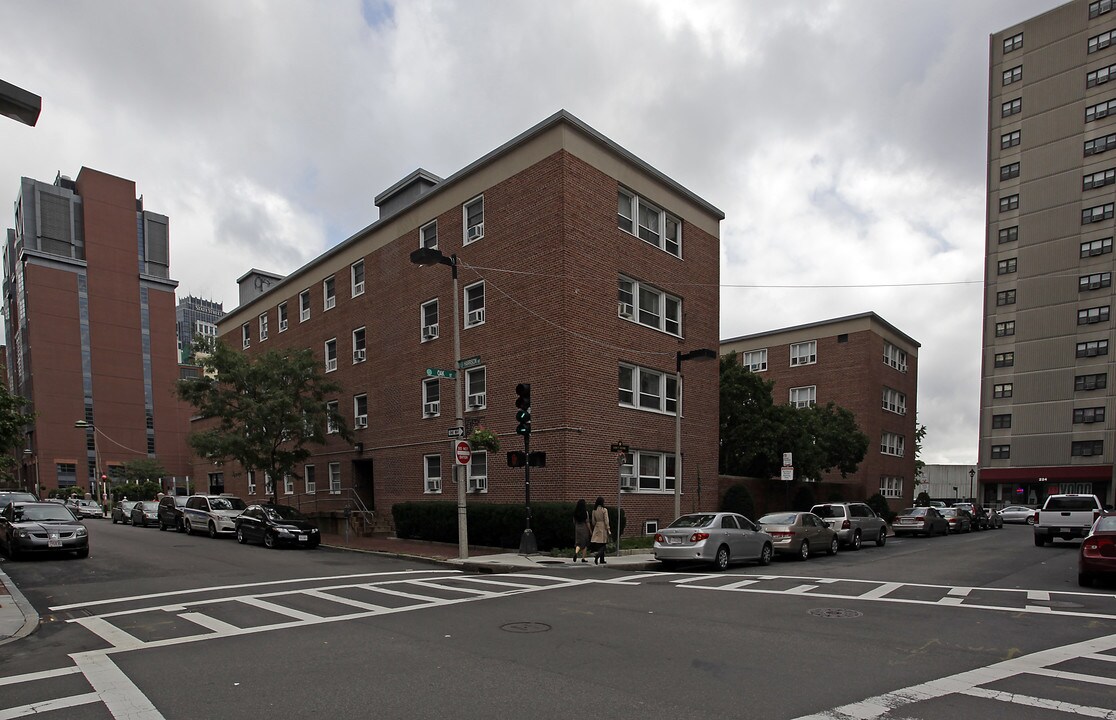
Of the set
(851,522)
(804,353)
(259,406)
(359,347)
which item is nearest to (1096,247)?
(804,353)

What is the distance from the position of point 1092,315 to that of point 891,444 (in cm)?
2178

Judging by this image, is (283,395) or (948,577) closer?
(948,577)

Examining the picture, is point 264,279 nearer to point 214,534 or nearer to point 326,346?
point 326,346

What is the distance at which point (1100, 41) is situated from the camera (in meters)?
54.8

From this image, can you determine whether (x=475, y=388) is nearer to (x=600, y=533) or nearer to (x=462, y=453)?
(x=462, y=453)

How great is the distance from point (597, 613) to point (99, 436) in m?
104

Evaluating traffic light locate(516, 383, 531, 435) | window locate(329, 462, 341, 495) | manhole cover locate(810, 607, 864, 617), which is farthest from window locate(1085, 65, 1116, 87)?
manhole cover locate(810, 607, 864, 617)

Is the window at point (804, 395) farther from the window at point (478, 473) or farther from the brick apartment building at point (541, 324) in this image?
the window at point (478, 473)

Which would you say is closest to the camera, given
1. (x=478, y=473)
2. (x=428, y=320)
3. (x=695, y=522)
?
(x=695, y=522)

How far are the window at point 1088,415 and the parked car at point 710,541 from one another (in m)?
49.6

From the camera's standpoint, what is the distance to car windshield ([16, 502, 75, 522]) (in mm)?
19219

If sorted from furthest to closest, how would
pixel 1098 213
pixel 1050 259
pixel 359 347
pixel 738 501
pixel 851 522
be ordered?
pixel 1050 259, pixel 1098 213, pixel 359 347, pixel 738 501, pixel 851 522

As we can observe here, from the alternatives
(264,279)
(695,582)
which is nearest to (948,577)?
(695,582)

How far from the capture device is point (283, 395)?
28.2m
